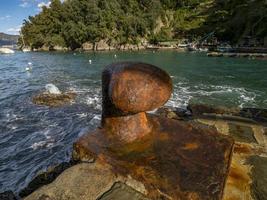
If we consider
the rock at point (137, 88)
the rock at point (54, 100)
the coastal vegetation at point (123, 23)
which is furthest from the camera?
the coastal vegetation at point (123, 23)

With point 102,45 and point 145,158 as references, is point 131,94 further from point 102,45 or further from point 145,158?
point 102,45

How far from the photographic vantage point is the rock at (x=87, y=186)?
78.8 inches

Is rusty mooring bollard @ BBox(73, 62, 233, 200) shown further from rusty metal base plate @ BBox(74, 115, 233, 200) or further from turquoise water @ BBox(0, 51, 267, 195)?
turquoise water @ BBox(0, 51, 267, 195)

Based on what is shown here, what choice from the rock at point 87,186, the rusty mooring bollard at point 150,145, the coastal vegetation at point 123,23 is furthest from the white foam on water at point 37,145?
the coastal vegetation at point 123,23

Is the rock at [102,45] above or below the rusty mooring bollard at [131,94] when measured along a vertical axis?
below

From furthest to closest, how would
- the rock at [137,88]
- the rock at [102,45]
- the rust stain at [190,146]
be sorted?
the rock at [102,45] < the rust stain at [190,146] < the rock at [137,88]

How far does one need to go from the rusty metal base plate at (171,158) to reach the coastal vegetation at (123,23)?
76229 millimetres

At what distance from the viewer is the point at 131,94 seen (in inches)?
86.4

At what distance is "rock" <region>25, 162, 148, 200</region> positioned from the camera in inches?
78.8

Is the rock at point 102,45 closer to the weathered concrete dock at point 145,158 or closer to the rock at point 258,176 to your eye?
the rock at point 258,176

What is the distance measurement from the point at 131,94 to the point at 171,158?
24.7 inches

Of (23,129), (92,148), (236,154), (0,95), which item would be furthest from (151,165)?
(0,95)

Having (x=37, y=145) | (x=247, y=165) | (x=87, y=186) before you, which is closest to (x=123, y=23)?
(x=37, y=145)

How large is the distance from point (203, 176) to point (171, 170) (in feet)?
0.79
